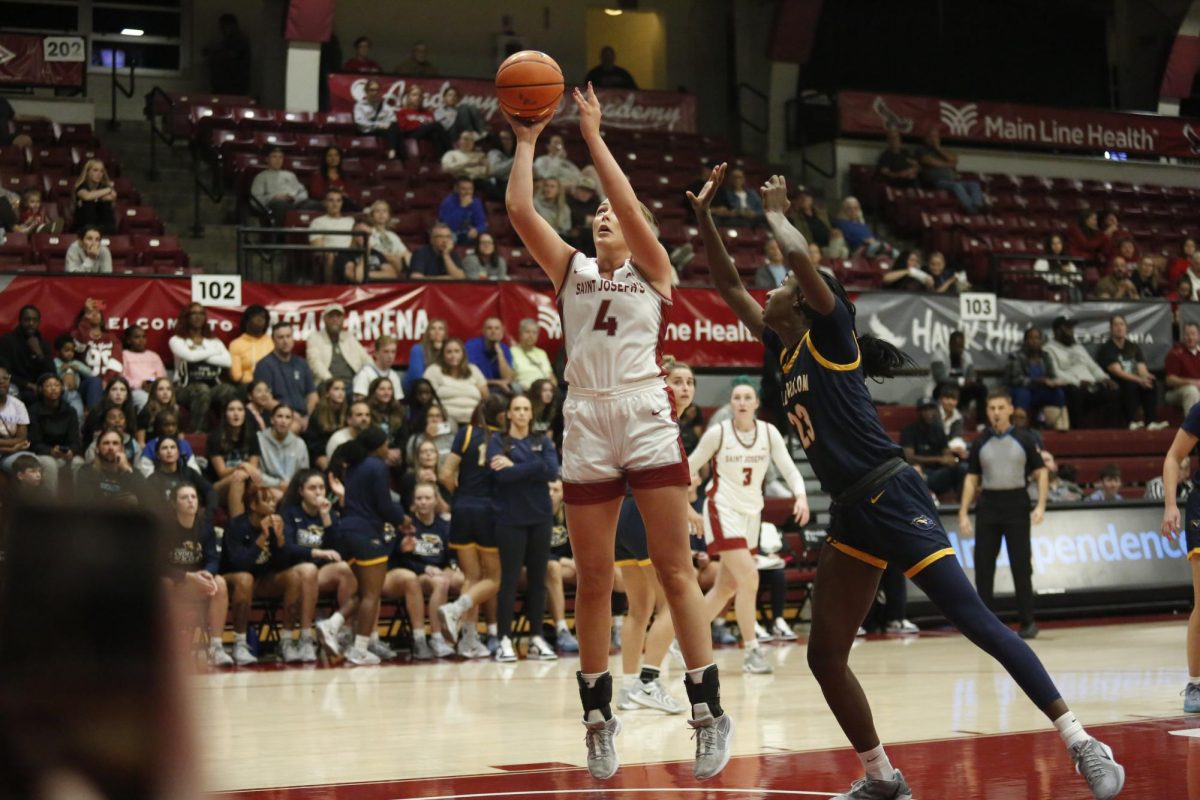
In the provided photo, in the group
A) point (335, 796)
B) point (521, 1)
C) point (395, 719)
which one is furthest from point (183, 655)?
point (521, 1)

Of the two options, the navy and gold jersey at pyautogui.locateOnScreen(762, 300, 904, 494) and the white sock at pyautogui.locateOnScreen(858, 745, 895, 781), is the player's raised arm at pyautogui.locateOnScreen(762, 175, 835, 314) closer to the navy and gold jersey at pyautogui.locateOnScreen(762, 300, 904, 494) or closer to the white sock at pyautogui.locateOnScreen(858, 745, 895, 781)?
the navy and gold jersey at pyautogui.locateOnScreen(762, 300, 904, 494)

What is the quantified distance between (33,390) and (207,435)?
4.87 ft

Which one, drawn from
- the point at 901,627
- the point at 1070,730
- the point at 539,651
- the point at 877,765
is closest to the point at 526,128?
the point at 877,765

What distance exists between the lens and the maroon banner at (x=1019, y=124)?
22422mm

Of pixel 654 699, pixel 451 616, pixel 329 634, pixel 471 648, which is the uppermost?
pixel 654 699

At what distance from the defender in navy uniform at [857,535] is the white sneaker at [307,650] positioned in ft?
22.6

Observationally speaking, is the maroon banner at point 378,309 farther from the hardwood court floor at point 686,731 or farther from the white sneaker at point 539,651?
the hardwood court floor at point 686,731

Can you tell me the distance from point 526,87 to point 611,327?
3.20 feet

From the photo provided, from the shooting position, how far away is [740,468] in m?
10.2

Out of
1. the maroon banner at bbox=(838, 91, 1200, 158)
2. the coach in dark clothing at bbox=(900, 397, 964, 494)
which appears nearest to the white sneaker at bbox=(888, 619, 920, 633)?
the coach in dark clothing at bbox=(900, 397, 964, 494)

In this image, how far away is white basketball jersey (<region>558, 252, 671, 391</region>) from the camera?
17.9 ft

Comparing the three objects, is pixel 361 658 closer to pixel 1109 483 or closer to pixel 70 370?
pixel 70 370

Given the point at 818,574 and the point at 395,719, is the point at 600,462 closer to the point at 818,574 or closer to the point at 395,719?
the point at 818,574

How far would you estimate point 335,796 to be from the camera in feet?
18.2
